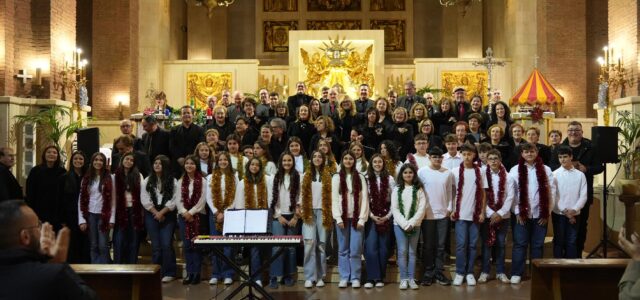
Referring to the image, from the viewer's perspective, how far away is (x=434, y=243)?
9.14m

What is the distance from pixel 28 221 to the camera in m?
3.35

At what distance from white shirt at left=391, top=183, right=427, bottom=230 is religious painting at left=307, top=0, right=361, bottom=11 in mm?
17062

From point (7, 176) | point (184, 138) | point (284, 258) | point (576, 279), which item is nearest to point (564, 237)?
point (576, 279)

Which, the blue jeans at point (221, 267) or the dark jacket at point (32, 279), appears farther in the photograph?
the blue jeans at point (221, 267)

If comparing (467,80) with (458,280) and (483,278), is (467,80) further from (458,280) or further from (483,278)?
(458,280)

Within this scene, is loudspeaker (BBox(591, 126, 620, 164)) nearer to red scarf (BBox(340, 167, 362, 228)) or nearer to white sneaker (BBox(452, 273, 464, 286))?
white sneaker (BBox(452, 273, 464, 286))

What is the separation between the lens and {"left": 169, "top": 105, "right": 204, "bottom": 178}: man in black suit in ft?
34.8

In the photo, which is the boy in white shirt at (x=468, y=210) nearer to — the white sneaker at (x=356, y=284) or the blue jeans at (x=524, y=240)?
the blue jeans at (x=524, y=240)

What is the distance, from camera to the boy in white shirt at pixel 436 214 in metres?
9.08

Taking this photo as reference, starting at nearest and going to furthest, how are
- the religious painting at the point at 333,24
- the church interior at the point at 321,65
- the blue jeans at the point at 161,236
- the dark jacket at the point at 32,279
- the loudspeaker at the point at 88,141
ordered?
the dark jacket at the point at 32,279
the blue jeans at the point at 161,236
the loudspeaker at the point at 88,141
the church interior at the point at 321,65
the religious painting at the point at 333,24

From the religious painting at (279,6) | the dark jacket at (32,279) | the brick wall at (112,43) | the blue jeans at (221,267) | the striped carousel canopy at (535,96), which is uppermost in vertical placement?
the religious painting at (279,6)

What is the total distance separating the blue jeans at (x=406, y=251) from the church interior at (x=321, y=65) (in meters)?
0.24

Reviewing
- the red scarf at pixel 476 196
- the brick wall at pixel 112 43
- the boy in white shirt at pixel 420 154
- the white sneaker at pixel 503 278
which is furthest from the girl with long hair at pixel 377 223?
the brick wall at pixel 112 43

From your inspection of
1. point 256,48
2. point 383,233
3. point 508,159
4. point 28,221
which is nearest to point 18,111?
point 383,233
